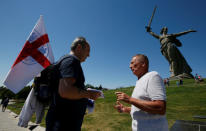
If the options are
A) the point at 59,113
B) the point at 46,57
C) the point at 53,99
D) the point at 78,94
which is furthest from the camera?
the point at 46,57

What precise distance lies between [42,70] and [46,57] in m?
0.29

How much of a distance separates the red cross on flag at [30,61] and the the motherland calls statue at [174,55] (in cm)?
3728

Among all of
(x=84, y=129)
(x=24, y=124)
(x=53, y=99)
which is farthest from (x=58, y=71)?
(x=84, y=129)

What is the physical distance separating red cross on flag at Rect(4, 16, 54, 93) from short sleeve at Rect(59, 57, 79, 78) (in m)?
0.66

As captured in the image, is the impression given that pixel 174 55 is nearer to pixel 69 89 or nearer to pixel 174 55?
pixel 174 55

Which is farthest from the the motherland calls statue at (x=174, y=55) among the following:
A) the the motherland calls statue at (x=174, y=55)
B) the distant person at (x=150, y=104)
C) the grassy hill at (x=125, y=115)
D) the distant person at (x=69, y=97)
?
the distant person at (x=69, y=97)

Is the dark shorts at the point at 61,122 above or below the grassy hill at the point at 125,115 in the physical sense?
above

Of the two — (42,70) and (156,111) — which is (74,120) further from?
(156,111)

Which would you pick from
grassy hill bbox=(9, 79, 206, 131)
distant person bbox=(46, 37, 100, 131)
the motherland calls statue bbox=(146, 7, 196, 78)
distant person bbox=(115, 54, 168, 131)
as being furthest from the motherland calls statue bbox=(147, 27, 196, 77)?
distant person bbox=(46, 37, 100, 131)

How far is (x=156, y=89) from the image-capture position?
1.55 meters

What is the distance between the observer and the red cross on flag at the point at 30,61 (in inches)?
74.6

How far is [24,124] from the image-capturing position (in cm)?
179

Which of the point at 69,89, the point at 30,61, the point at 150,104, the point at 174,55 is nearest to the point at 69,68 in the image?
the point at 69,89

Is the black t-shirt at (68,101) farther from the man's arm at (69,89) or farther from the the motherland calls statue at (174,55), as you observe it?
the the motherland calls statue at (174,55)
